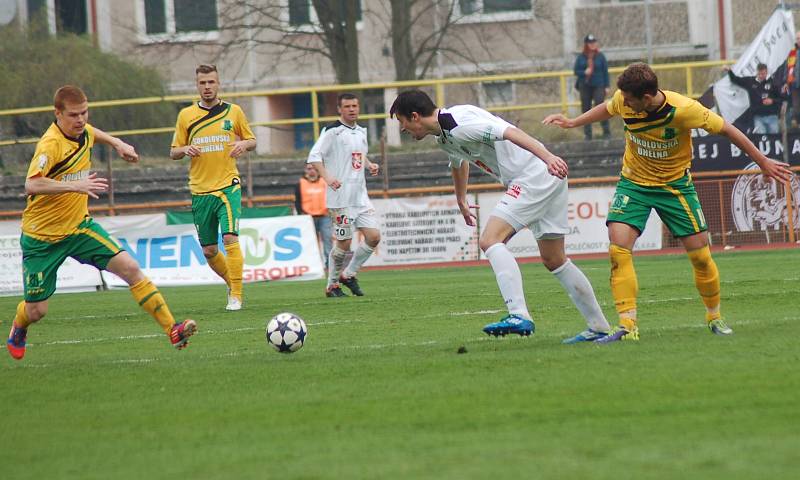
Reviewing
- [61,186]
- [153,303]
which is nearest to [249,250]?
[153,303]

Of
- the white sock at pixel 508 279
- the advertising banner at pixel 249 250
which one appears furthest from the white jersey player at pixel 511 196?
the advertising banner at pixel 249 250

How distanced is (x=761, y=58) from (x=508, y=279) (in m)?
17.4

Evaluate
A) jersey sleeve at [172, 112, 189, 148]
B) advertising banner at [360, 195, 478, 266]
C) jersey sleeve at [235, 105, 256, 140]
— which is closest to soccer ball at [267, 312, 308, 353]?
jersey sleeve at [235, 105, 256, 140]

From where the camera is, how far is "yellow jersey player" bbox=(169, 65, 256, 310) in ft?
43.4

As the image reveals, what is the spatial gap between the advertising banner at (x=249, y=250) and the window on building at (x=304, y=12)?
13723 mm

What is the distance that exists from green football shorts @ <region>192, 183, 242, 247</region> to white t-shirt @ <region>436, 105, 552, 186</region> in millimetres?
4840

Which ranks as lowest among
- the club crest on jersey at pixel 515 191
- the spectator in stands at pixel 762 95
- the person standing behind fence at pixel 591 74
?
the club crest on jersey at pixel 515 191

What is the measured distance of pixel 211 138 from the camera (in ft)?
44.0

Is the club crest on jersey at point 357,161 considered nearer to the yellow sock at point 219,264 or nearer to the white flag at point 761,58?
the yellow sock at point 219,264

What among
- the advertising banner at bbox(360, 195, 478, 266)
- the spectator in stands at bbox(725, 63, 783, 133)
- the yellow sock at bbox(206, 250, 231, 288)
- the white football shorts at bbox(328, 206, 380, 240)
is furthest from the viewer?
the spectator in stands at bbox(725, 63, 783, 133)

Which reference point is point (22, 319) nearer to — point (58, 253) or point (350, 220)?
point (58, 253)

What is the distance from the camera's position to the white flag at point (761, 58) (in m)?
23.7

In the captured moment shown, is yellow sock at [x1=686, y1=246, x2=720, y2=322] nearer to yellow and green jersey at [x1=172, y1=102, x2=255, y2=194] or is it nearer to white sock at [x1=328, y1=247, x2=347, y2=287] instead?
yellow and green jersey at [x1=172, y1=102, x2=255, y2=194]

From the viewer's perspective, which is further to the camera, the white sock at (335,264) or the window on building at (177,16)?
the window on building at (177,16)
